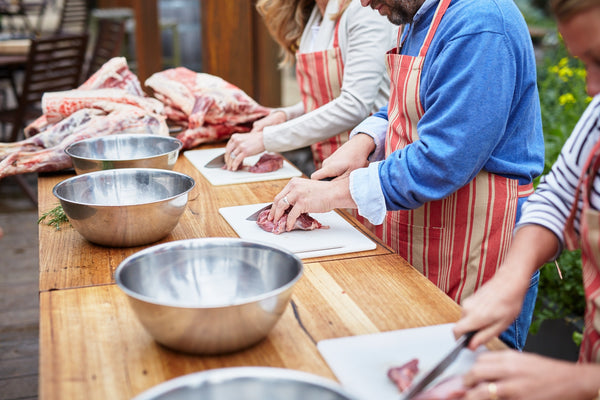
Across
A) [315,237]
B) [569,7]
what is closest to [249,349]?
[315,237]

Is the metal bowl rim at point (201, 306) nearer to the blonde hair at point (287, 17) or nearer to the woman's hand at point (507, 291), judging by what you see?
the woman's hand at point (507, 291)

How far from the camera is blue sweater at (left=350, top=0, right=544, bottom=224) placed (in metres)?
1.76

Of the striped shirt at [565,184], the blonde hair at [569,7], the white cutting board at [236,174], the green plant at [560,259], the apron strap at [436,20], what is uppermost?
the blonde hair at [569,7]

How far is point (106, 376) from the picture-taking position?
127cm

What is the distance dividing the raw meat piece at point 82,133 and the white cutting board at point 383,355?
174 cm

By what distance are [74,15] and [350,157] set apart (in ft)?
34.9

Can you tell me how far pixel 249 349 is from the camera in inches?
53.9

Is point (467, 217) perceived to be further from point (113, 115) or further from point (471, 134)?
point (113, 115)

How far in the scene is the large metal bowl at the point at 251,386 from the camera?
1062mm

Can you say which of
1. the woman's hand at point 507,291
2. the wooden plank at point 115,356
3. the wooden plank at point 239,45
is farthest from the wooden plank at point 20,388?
the wooden plank at point 239,45

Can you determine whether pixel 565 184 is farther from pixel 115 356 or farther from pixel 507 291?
pixel 115 356

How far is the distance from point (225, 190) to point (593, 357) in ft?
4.98

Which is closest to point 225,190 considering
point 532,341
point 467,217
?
point 467,217

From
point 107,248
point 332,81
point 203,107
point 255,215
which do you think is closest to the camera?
point 107,248
